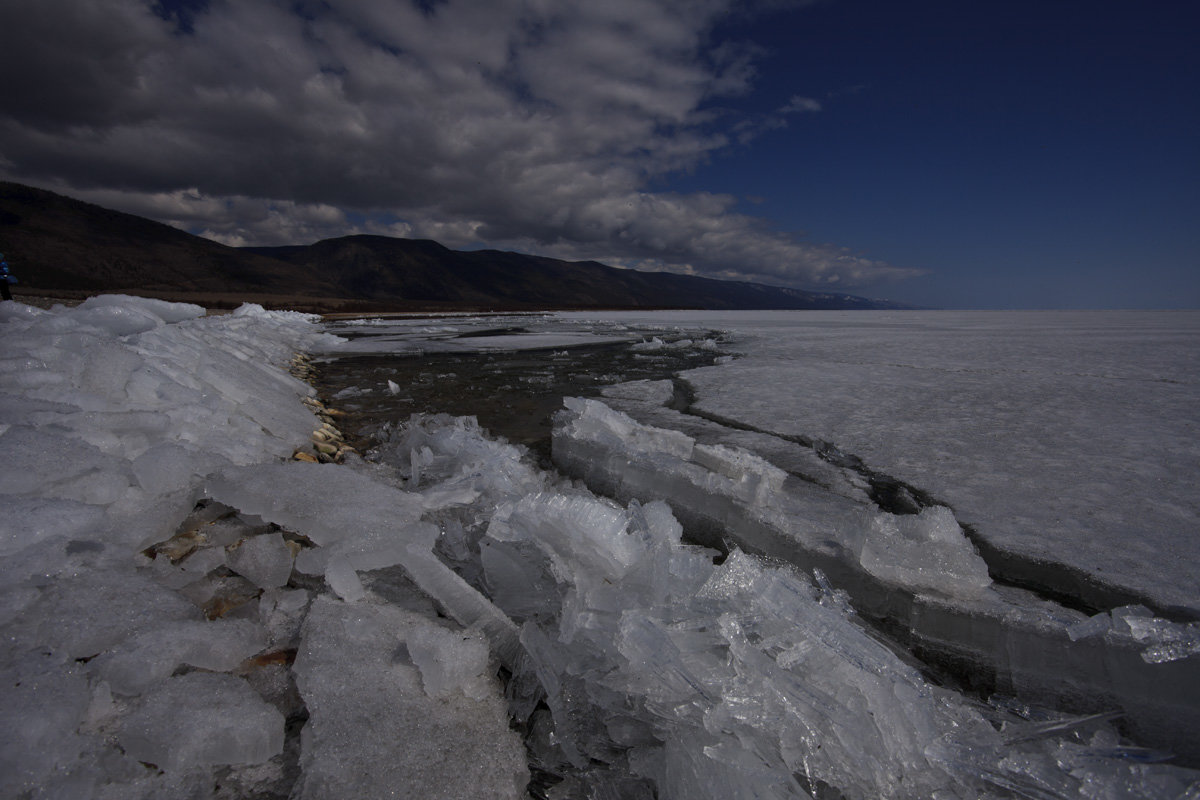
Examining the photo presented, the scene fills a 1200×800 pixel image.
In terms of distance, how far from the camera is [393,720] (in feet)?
4.02

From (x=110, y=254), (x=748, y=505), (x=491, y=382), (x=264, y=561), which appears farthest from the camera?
(x=110, y=254)

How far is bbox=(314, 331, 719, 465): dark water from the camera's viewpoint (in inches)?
190

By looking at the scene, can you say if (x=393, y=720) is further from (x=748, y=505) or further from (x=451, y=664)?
(x=748, y=505)

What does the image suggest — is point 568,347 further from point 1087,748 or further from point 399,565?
point 1087,748

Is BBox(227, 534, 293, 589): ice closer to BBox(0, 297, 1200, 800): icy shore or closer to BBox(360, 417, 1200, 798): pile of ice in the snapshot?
BBox(0, 297, 1200, 800): icy shore

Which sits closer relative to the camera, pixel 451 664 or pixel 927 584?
pixel 451 664

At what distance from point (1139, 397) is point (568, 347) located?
33.0 feet

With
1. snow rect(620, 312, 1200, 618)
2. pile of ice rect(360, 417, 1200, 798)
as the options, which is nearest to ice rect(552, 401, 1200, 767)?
pile of ice rect(360, 417, 1200, 798)

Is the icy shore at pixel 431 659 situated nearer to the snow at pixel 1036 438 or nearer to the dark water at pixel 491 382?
the snow at pixel 1036 438

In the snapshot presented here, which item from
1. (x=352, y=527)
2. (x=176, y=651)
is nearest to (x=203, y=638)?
(x=176, y=651)

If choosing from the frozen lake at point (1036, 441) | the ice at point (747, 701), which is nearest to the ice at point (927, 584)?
the ice at point (747, 701)

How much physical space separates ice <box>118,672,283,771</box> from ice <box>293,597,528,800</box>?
0.09 m

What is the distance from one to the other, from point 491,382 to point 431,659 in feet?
19.7

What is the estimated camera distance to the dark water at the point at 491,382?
4816 mm
